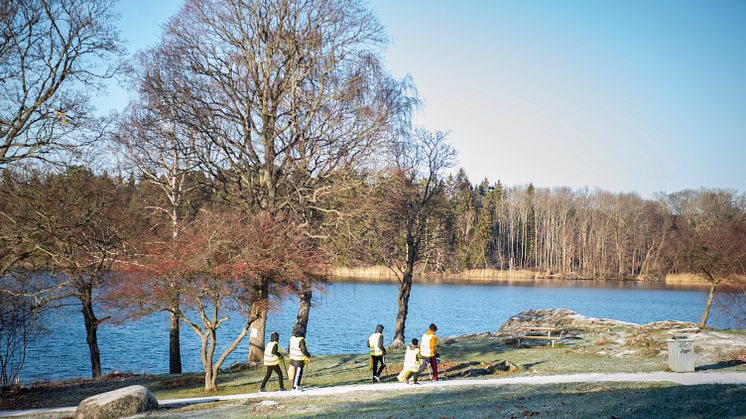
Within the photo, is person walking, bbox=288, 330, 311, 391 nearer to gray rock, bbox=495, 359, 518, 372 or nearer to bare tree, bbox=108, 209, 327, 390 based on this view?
bare tree, bbox=108, 209, 327, 390

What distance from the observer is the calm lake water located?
3384 centimetres

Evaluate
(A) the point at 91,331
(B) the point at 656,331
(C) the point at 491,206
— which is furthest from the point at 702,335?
(C) the point at 491,206

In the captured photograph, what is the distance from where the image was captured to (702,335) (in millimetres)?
29234

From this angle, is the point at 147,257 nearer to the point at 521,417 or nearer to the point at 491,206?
the point at 521,417

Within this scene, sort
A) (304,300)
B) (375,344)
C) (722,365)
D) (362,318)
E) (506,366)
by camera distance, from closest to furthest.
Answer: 1. (375,344)
2. (722,365)
3. (506,366)
4. (304,300)
5. (362,318)

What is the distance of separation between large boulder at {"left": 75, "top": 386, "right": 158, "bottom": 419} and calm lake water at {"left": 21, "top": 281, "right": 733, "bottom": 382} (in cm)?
805

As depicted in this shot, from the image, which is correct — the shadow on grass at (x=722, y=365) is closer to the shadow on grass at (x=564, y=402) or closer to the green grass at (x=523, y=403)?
the green grass at (x=523, y=403)

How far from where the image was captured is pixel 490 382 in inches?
793

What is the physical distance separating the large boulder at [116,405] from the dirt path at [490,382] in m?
1.11

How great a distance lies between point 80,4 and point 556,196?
13212 cm

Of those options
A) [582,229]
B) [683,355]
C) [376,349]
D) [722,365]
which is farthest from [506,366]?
[582,229]

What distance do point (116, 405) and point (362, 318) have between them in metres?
34.5

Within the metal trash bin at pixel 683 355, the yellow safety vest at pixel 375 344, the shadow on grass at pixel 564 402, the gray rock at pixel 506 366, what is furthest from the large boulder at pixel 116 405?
the metal trash bin at pixel 683 355

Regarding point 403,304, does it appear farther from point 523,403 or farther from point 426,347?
point 523,403
